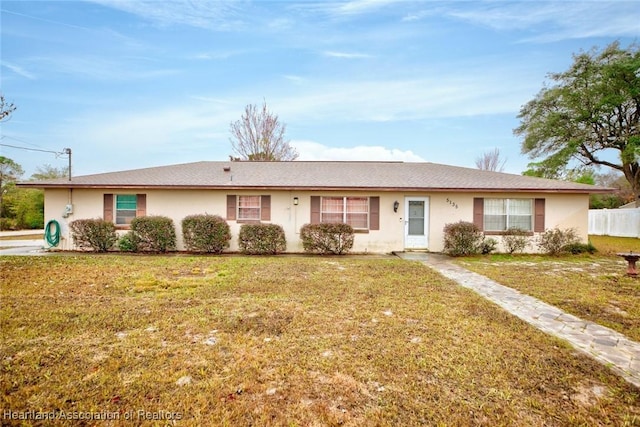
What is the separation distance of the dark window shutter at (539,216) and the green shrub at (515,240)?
0.47 metres

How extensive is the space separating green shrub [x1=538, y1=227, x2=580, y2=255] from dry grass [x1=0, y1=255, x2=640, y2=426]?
A: 7.65 m

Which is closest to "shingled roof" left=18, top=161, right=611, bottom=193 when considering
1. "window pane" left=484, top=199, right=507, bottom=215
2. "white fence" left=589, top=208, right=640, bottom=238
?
"window pane" left=484, top=199, right=507, bottom=215

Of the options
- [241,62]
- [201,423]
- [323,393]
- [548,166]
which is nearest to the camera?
[201,423]

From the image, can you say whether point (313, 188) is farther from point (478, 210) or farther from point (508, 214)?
point (508, 214)

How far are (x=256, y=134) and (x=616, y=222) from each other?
2589 cm

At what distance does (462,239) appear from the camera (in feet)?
34.4

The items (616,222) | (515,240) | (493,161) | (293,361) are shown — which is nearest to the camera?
(293,361)

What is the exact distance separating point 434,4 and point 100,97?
53.3 feet

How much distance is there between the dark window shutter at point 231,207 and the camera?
11391mm

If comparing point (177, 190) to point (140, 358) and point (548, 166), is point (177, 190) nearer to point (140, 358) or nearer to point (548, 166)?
point (140, 358)

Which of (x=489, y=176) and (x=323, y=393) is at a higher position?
(x=489, y=176)

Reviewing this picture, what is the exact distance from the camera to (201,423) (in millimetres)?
2146

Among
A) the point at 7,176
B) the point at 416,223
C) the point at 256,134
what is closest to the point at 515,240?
the point at 416,223

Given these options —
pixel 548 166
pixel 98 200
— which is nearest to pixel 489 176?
pixel 548 166
